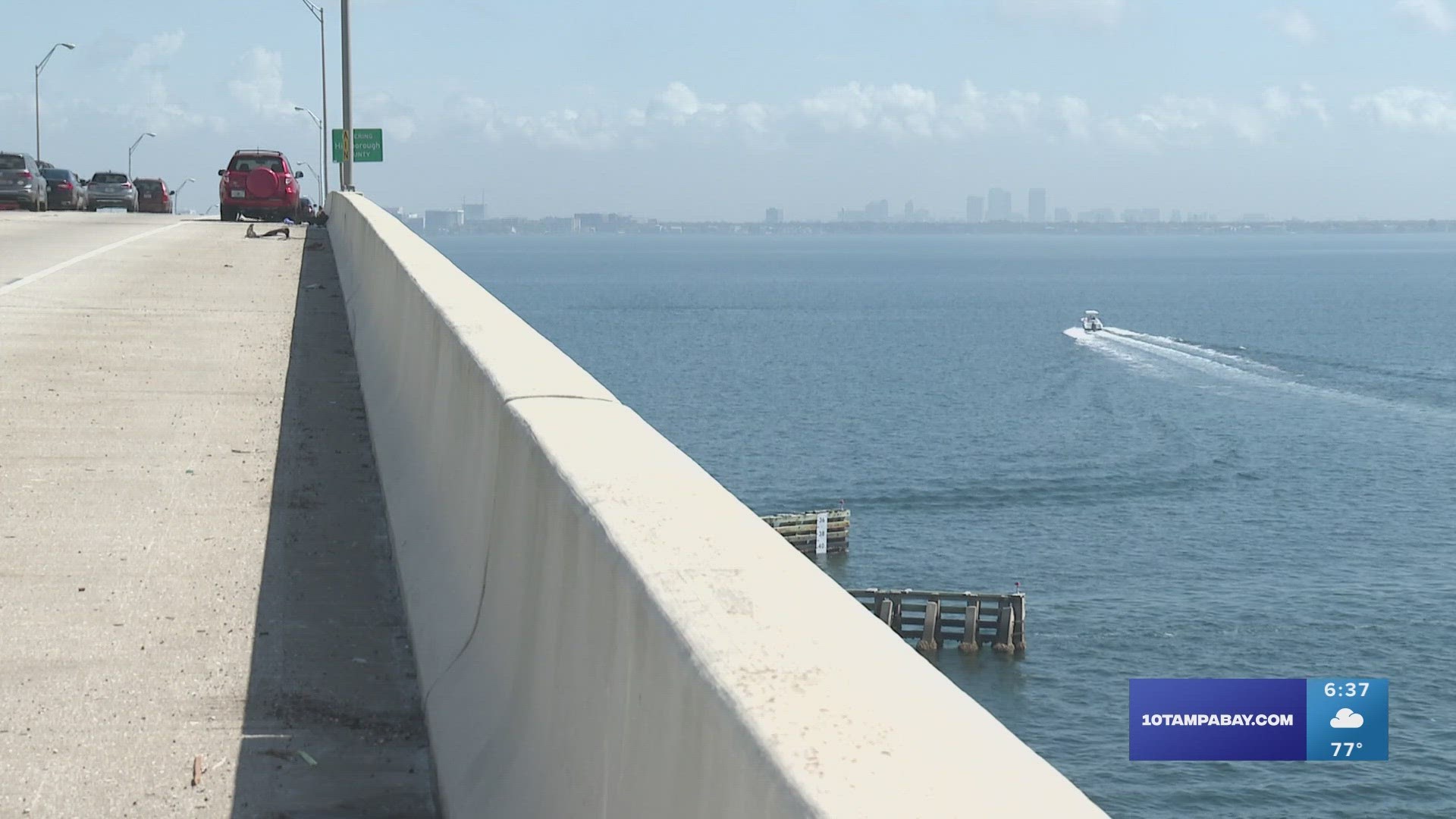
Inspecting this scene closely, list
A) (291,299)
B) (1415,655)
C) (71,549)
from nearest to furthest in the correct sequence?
1. (71,549)
2. (291,299)
3. (1415,655)

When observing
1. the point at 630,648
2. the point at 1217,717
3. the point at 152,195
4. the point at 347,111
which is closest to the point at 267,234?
the point at 347,111

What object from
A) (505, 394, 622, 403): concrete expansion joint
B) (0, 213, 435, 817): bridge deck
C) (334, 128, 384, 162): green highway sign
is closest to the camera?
(0, 213, 435, 817): bridge deck

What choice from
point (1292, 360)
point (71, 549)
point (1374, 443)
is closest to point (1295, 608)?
point (1374, 443)

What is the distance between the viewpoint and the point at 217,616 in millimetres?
6258

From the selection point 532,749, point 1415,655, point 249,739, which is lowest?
point 1415,655

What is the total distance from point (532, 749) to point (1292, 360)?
11940 cm

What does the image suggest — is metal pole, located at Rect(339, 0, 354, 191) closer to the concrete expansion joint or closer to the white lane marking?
→ the white lane marking

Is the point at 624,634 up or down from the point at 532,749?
up

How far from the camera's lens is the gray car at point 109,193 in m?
60.1

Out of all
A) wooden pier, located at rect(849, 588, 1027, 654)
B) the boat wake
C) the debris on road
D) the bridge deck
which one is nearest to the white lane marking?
the debris on road

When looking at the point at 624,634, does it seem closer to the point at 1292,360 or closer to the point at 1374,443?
the point at 1374,443

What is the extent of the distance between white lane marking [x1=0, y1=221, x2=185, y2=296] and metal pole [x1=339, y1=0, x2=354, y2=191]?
3.42m

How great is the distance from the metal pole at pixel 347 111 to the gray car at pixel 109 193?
2994cm
